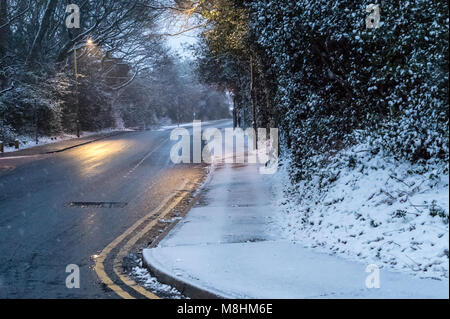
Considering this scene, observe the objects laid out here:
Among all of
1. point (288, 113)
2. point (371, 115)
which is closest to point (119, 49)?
point (288, 113)

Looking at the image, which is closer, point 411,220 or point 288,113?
point 411,220

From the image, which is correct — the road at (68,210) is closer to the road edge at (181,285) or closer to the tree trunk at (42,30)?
the road edge at (181,285)

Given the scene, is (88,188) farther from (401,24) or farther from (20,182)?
(401,24)

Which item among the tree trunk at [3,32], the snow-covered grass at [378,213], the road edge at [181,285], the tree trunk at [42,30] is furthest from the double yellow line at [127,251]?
the tree trunk at [42,30]

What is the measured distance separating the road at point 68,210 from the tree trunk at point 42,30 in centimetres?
1542

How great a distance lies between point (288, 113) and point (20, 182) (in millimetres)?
9259

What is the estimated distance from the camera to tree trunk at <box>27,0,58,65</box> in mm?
35528

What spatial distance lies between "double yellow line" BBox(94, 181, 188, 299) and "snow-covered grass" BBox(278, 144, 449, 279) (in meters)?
2.67

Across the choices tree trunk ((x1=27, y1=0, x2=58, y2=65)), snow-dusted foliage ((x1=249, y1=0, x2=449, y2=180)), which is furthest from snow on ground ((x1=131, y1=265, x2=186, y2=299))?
tree trunk ((x1=27, y1=0, x2=58, y2=65))

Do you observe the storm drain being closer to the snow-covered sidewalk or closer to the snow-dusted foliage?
the snow-covered sidewalk

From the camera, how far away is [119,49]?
4912 centimetres

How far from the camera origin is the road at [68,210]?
678 cm
